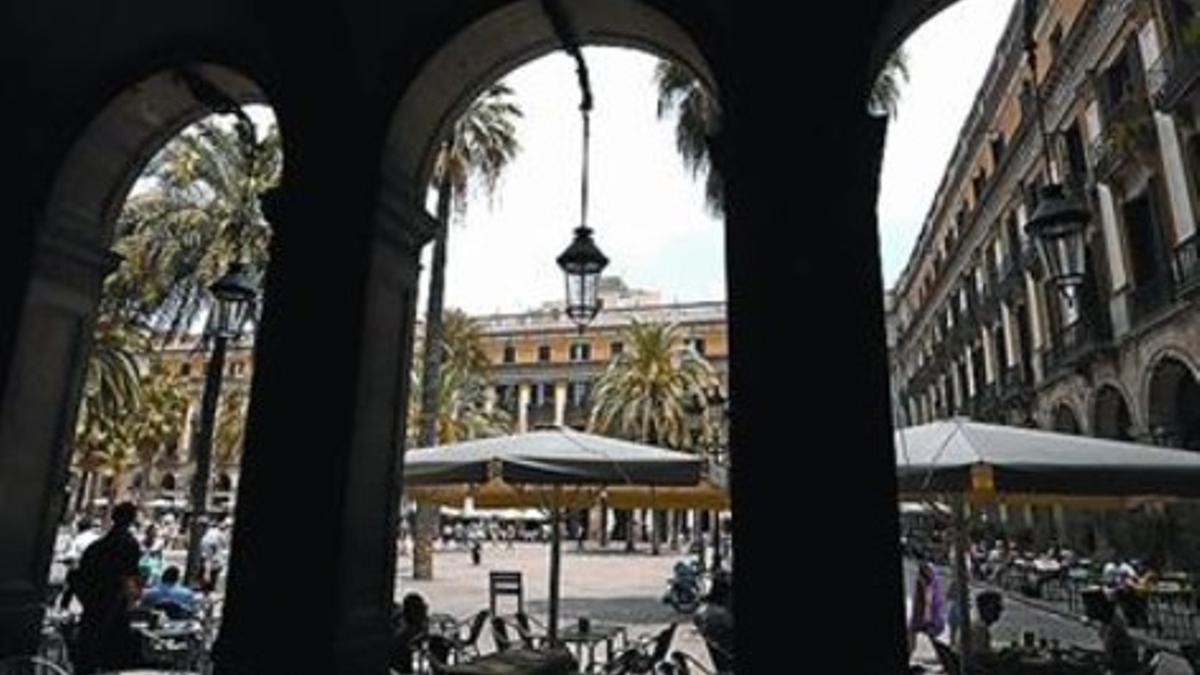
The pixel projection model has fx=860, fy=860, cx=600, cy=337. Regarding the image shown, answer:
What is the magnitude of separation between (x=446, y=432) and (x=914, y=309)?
30.4 metres

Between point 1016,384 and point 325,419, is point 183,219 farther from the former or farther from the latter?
point 1016,384

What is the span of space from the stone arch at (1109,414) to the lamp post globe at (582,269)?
69.3ft

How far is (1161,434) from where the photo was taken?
749 inches

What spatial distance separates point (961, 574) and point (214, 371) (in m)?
12.7

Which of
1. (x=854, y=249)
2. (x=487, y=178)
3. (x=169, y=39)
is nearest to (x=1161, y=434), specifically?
(x=487, y=178)

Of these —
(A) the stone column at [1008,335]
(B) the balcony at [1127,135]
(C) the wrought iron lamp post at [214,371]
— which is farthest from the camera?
(A) the stone column at [1008,335]

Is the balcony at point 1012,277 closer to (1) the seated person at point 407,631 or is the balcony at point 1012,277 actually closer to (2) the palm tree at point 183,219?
(2) the palm tree at point 183,219

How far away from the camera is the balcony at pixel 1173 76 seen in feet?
53.4

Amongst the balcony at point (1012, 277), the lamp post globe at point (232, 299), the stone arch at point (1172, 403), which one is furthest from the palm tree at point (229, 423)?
the stone arch at point (1172, 403)

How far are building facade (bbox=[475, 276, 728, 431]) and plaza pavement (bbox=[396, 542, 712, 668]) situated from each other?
2535 cm

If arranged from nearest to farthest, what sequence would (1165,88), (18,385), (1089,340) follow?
(18,385) < (1165,88) < (1089,340)

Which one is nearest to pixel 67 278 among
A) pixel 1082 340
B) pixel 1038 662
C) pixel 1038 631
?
pixel 1038 662

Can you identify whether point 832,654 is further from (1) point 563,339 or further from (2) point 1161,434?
(1) point 563,339

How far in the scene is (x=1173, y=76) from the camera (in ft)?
55.6
